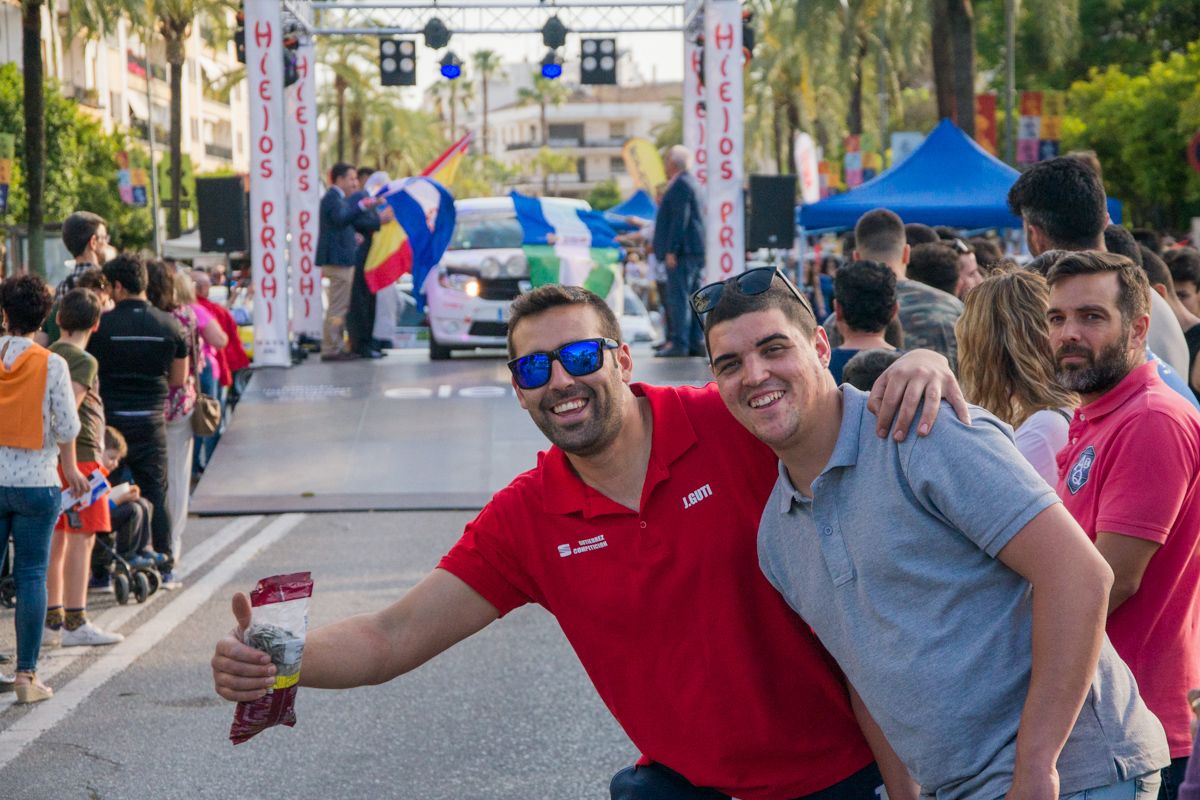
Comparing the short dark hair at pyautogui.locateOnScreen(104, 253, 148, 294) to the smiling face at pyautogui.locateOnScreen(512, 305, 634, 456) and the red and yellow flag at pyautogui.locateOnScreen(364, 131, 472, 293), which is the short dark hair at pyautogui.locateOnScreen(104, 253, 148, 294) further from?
the red and yellow flag at pyautogui.locateOnScreen(364, 131, 472, 293)

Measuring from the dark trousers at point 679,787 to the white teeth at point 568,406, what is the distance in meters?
0.78

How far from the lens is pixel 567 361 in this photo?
3305 mm

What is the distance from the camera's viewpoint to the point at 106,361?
30.0 ft

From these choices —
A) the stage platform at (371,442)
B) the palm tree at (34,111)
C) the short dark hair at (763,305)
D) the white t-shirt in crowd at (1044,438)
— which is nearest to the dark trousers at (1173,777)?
the white t-shirt in crowd at (1044,438)

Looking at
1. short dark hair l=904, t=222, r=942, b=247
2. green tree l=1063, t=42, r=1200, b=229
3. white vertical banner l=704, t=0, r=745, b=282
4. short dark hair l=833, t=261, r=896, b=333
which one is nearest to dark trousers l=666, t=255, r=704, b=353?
white vertical banner l=704, t=0, r=745, b=282

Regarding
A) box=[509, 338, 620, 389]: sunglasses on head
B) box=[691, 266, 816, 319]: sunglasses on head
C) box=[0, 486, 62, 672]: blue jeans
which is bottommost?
box=[0, 486, 62, 672]: blue jeans

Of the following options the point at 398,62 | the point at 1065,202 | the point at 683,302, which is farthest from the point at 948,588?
the point at 398,62

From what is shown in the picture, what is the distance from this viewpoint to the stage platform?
13.1 metres

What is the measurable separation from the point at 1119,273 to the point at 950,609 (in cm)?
113

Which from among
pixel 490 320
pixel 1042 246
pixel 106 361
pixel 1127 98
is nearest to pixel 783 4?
pixel 1127 98

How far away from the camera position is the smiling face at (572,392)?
3.29 metres

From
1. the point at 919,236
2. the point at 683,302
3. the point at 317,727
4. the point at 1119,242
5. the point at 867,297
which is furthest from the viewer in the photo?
the point at 683,302

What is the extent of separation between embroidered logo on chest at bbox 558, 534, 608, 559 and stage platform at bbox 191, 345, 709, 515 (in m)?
9.26

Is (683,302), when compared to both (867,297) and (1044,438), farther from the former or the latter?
(1044,438)
